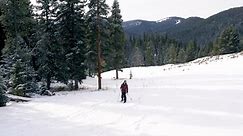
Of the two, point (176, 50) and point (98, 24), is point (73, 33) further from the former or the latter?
point (176, 50)

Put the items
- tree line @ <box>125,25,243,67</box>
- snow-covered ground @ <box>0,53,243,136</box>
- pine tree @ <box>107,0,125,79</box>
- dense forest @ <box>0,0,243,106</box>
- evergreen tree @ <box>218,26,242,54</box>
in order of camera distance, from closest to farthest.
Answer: snow-covered ground @ <box>0,53,243,136</box> → dense forest @ <box>0,0,243,106</box> → pine tree @ <box>107,0,125,79</box> → evergreen tree @ <box>218,26,242,54</box> → tree line @ <box>125,25,243,67</box>

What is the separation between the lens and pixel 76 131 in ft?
53.4

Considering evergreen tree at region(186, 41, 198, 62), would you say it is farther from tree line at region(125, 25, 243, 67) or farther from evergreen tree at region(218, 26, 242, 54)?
evergreen tree at region(218, 26, 242, 54)

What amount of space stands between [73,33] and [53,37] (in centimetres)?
227

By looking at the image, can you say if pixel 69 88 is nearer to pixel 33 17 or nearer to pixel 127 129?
pixel 33 17

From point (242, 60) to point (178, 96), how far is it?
23.4 metres

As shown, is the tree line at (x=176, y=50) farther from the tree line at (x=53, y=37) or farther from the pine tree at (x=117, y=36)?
the tree line at (x=53, y=37)

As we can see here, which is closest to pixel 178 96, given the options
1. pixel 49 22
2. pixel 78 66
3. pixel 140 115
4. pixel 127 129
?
pixel 140 115

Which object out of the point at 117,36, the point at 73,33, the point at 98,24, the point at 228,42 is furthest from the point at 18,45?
the point at 228,42

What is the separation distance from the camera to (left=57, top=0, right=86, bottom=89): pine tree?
3812cm

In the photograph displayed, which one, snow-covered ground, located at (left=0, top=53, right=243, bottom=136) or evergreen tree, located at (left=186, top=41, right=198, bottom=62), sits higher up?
evergreen tree, located at (left=186, top=41, right=198, bottom=62)

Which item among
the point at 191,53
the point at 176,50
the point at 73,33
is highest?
the point at 176,50

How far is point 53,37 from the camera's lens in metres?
37.8

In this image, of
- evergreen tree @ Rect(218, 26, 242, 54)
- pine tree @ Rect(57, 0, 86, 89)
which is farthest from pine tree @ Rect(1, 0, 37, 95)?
evergreen tree @ Rect(218, 26, 242, 54)
